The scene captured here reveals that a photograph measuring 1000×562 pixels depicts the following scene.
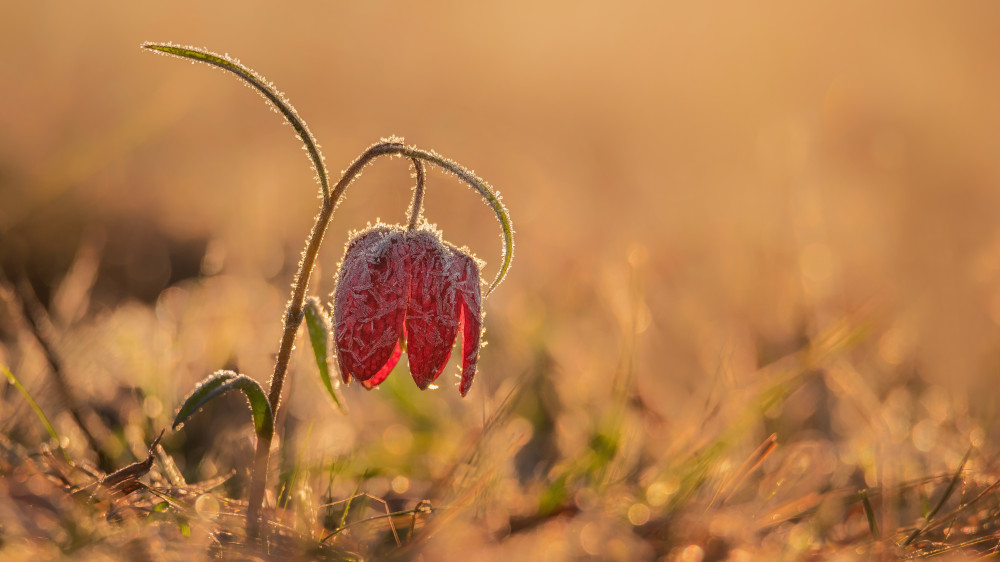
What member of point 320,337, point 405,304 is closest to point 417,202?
point 405,304

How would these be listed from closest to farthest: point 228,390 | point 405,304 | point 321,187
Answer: point 228,390 < point 321,187 < point 405,304

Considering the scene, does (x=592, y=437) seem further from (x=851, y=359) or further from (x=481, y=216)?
(x=481, y=216)

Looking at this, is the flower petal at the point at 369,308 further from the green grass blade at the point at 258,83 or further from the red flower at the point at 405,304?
the green grass blade at the point at 258,83

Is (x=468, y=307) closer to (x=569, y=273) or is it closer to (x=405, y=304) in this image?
(x=405, y=304)

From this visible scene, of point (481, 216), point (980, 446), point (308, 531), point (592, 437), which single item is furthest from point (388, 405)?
point (481, 216)

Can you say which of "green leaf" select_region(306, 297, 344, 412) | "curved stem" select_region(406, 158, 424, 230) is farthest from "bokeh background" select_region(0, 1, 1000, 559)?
"curved stem" select_region(406, 158, 424, 230)

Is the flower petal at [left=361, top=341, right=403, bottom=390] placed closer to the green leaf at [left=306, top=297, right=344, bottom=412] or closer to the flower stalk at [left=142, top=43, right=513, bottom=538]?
the green leaf at [left=306, top=297, right=344, bottom=412]
